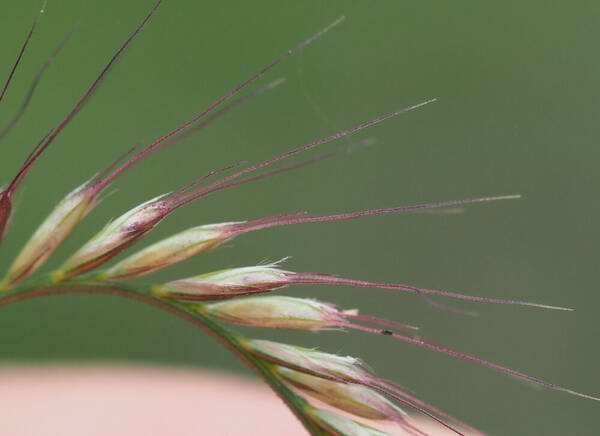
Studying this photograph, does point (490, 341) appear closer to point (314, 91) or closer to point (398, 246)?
point (398, 246)

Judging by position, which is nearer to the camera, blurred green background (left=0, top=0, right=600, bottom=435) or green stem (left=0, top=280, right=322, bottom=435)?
green stem (left=0, top=280, right=322, bottom=435)

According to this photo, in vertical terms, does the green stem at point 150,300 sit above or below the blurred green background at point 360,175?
below

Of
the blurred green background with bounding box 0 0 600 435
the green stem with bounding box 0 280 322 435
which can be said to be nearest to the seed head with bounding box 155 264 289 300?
the green stem with bounding box 0 280 322 435

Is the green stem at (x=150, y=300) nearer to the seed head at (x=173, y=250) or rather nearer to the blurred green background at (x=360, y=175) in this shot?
the seed head at (x=173, y=250)

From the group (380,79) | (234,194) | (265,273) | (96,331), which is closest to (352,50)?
(380,79)

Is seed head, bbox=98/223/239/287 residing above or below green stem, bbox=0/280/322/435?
above

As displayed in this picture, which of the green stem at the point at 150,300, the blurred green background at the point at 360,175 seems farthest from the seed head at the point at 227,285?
the blurred green background at the point at 360,175

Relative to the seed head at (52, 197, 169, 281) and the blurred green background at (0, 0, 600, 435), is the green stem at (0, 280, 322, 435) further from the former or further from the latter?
the blurred green background at (0, 0, 600, 435)

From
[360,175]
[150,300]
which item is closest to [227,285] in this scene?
[150,300]

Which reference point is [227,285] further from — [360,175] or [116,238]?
[360,175]

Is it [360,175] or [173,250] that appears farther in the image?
[360,175]
